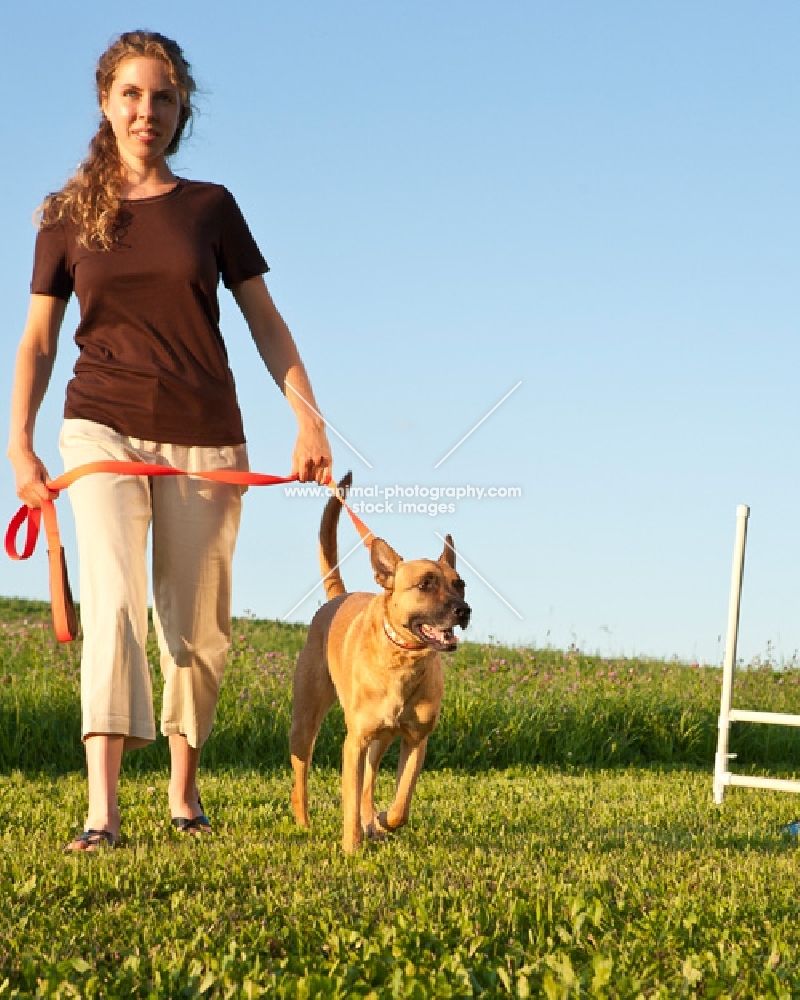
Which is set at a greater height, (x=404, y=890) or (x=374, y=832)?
(x=404, y=890)

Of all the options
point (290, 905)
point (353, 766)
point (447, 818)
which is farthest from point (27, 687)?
point (290, 905)

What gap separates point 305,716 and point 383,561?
44.8 inches

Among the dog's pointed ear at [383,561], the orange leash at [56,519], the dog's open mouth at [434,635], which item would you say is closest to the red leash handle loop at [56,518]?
the orange leash at [56,519]

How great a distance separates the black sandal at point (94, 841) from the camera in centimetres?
467

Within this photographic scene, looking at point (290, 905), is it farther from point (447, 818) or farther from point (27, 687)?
point (27, 687)

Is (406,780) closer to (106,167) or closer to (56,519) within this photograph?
(56,519)

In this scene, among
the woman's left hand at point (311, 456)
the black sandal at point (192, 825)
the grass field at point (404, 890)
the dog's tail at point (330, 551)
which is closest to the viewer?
the grass field at point (404, 890)

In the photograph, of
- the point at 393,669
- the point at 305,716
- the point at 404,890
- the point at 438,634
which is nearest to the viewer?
the point at 404,890

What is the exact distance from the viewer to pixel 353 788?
4.85 meters

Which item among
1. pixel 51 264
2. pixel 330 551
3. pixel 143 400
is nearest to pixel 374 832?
pixel 330 551

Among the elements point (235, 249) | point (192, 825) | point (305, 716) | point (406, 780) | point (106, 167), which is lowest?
point (192, 825)

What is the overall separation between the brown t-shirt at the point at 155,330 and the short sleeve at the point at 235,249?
4.1 inches

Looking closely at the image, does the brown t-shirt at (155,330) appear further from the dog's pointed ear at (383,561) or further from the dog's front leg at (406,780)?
the dog's front leg at (406,780)

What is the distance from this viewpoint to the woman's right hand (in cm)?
506
